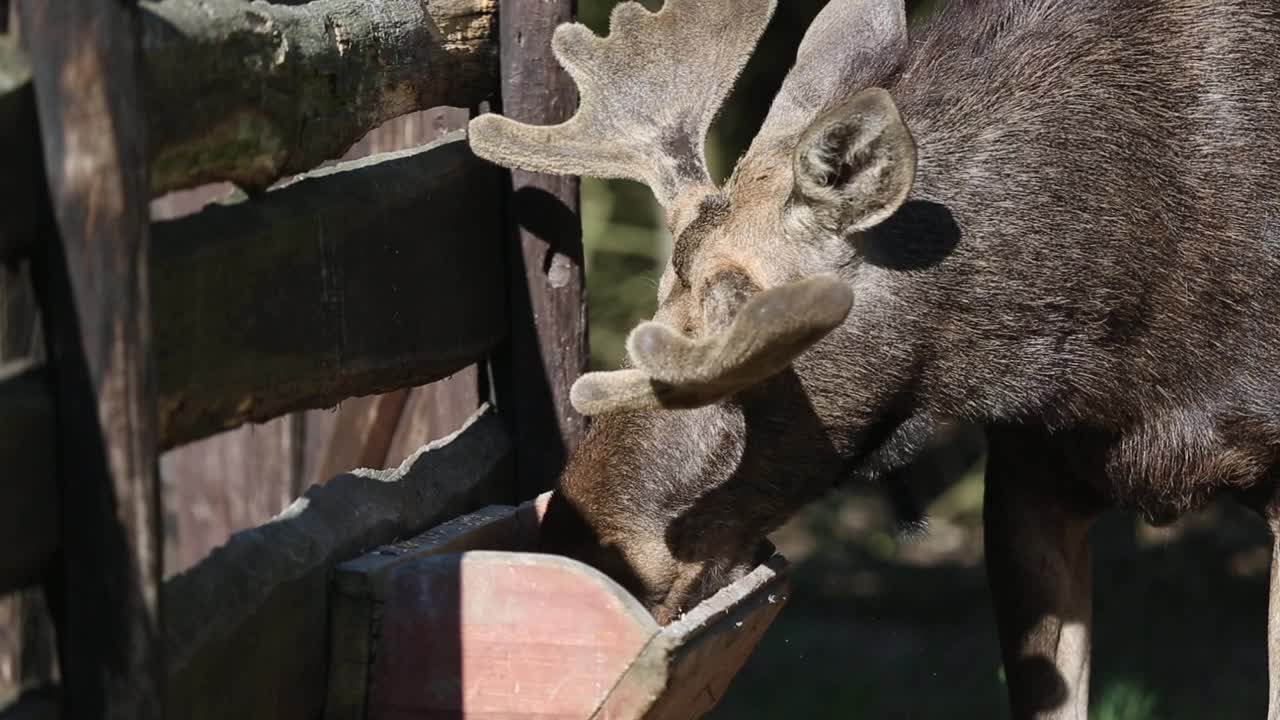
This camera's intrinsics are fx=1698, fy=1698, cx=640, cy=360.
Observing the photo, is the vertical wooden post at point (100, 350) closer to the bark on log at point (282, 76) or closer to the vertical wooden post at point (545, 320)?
the bark on log at point (282, 76)

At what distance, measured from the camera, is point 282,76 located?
9.00 feet

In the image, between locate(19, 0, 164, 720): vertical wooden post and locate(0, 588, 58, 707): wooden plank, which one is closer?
locate(19, 0, 164, 720): vertical wooden post

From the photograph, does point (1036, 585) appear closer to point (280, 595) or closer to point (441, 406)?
point (441, 406)

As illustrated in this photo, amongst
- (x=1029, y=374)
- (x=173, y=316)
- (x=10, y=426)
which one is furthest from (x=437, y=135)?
(x=10, y=426)

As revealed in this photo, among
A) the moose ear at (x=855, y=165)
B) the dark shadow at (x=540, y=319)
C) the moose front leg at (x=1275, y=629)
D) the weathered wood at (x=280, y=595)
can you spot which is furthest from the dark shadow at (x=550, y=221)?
the moose front leg at (x=1275, y=629)

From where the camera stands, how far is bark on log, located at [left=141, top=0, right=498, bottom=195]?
2344 millimetres

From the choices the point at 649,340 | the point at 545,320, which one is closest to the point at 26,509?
the point at 649,340

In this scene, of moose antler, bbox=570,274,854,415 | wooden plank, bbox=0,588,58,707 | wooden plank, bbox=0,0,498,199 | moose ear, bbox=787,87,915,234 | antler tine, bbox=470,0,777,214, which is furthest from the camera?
antler tine, bbox=470,0,777,214

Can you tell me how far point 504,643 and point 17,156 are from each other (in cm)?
123

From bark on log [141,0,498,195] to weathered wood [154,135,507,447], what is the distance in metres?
0.10

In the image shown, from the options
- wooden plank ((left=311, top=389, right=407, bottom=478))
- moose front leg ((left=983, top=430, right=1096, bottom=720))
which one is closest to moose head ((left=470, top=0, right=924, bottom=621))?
moose front leg ((left=983, top=430, right=1096, bottom=720))

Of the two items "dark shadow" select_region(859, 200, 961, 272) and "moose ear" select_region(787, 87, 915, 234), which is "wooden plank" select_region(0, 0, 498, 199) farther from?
"dark shadow" select_region(859, 200, 961, 272)

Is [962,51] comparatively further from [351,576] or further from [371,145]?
[371,145]

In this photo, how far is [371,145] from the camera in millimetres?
4883
